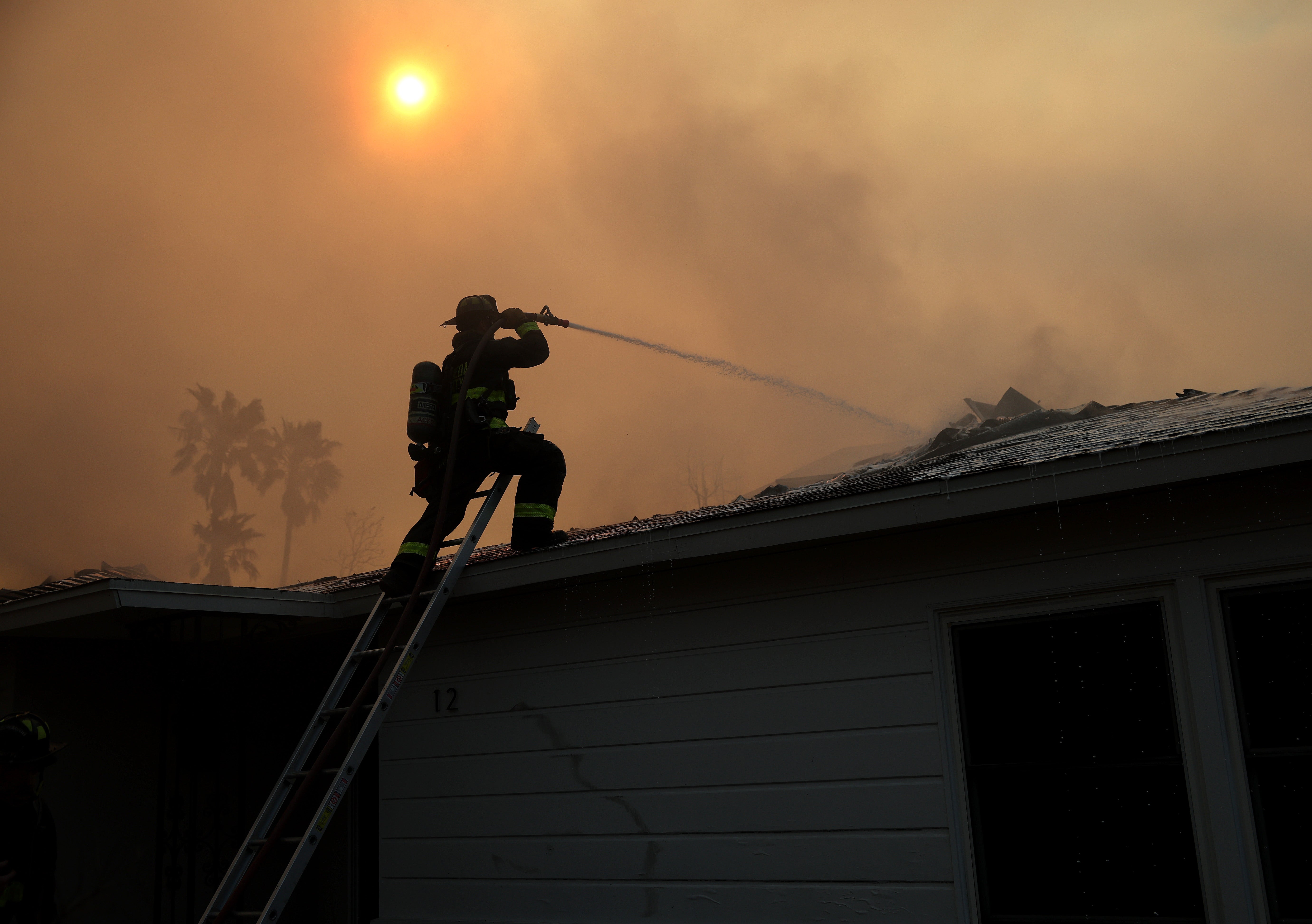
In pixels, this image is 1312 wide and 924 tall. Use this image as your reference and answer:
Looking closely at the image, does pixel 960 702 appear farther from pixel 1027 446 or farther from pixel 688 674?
pixel 1027 446

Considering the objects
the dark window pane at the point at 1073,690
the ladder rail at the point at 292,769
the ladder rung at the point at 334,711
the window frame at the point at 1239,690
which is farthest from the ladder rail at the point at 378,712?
the window frame at the point at 1239,690

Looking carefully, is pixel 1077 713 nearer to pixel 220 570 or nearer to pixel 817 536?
pixel 817 536

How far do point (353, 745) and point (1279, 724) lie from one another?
14.1ft

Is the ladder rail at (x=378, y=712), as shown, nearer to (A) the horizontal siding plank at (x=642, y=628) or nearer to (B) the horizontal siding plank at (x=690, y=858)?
(A) the horizontal siding plank at (x=642, y=628)

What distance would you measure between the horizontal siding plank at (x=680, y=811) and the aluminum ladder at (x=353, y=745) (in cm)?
81

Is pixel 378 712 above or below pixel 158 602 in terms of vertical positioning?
below

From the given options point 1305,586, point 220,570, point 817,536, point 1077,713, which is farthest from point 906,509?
point 220,570

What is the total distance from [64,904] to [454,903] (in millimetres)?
2922

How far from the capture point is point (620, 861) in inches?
205

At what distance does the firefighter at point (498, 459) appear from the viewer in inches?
229

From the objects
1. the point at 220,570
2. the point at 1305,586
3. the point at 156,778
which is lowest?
the point at 156,778

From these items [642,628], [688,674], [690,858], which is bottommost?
[690,858]

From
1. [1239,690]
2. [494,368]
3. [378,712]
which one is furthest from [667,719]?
[1239,690]

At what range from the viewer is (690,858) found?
499cm
